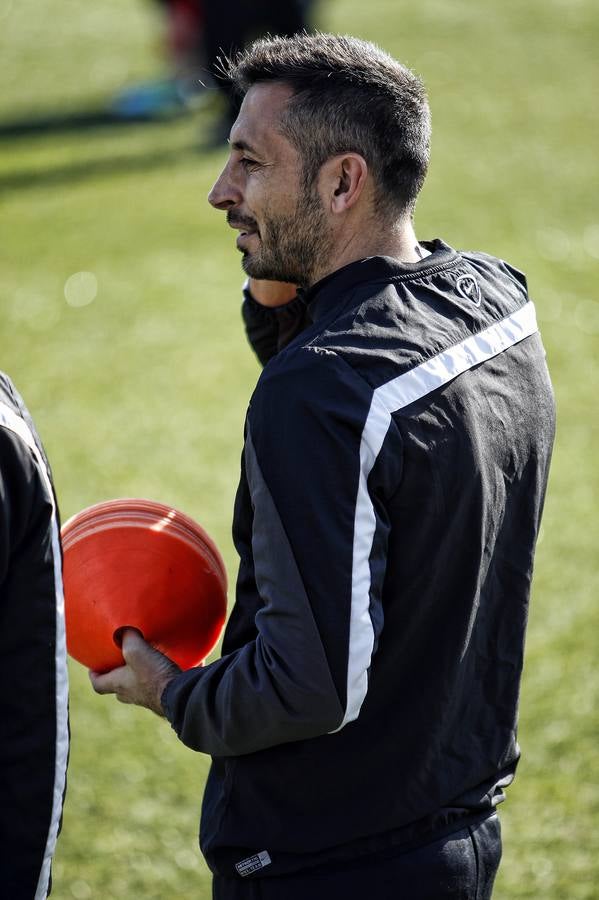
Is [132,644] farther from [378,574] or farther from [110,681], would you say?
[378,574]

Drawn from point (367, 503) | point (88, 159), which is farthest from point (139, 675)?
point (88, 159)

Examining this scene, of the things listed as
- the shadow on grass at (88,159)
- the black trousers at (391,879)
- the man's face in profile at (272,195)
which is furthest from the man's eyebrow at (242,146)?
the shadow on grass at (88,159)

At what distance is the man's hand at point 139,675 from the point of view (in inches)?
90.7

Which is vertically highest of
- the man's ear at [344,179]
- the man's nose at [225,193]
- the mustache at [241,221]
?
the man's nose at [225,193]

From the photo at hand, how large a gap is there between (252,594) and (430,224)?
8036mm

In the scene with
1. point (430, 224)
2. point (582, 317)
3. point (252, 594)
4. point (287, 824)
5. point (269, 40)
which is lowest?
point (287, 824)

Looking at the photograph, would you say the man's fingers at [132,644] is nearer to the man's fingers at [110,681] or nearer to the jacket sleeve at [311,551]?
the man's fingers at [110,681]

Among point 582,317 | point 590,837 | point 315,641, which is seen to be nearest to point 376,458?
point 315,641

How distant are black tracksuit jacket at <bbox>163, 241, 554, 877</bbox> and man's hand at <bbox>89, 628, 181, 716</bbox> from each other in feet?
0.46

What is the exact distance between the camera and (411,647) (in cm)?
217

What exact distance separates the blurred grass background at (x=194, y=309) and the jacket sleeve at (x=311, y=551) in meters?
1.98

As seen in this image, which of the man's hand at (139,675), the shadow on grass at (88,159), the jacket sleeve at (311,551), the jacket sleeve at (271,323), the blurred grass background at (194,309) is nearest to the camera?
the jacket sleeve at (311,551)

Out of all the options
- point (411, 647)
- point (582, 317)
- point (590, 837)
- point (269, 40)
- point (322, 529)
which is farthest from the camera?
point (582, 317)

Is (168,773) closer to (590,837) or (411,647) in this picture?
(590,837)
